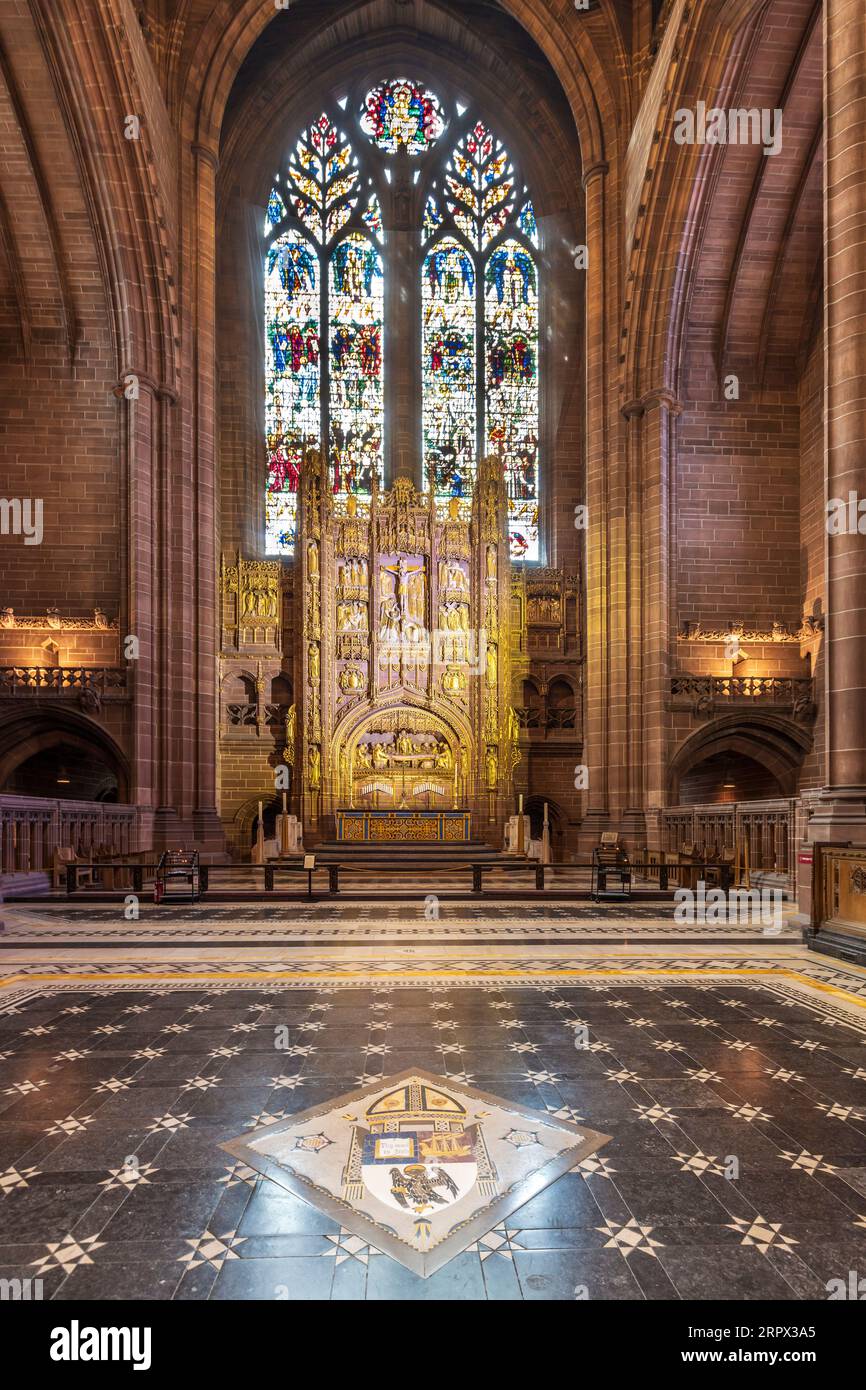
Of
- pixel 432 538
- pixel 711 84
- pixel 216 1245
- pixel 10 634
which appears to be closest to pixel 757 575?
pixel 432 538

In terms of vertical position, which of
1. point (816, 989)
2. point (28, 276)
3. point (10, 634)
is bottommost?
point (816, 989)

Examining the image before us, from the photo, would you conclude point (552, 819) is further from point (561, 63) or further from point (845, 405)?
point (561, 63)

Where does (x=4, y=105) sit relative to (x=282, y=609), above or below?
above

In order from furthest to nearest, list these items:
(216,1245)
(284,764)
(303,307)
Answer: (303,307) → (284,764) → (216,1245)

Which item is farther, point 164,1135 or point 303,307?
point 303,307

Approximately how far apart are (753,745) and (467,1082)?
15.9m

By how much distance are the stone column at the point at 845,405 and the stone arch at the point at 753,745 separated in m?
8.93

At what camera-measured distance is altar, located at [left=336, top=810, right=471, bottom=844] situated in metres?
19.2

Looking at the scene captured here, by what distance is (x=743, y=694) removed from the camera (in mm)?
17719

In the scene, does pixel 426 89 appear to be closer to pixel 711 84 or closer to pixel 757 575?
pixel 711 84

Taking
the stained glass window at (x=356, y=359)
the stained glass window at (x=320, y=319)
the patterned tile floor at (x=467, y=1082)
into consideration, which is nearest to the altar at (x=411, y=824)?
the stained glass window at (x=320, y=319)

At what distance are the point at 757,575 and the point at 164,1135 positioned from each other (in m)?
18.1

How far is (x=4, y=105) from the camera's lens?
51.1 ft

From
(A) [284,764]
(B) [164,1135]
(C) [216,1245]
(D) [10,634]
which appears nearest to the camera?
(C) [216,1245]
